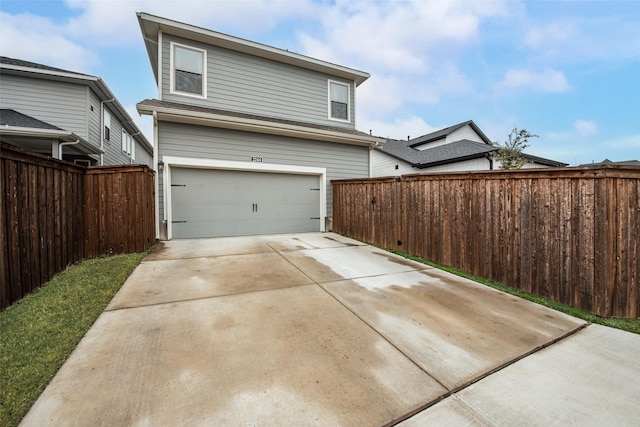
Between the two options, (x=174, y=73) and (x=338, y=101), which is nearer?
Answer: (x=174, y=73)

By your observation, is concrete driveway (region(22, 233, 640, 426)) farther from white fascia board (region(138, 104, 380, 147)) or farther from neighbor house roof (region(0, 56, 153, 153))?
neighbor house roof (region(0, 56, 153, 153))

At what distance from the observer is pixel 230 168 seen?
7688mm

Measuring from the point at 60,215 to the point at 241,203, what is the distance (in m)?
4.14

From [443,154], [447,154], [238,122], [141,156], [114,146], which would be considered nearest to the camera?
[238,122]

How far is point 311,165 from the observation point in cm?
888

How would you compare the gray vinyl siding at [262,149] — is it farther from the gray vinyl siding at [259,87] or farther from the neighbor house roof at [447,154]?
the neighbor house roof at [447,154]

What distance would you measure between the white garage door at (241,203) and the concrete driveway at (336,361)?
12.1 ft

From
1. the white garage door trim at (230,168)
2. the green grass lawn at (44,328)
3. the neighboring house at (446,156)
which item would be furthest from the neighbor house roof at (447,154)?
the green grass lawn at (44,328)

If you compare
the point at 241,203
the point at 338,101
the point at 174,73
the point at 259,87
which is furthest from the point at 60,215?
the point at 338,101

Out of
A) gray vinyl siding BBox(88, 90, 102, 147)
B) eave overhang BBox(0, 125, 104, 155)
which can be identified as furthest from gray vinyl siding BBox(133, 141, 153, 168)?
eave overhang BBox(0, 125, 104, 155)

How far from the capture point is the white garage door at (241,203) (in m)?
7.29

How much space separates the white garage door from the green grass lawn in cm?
319

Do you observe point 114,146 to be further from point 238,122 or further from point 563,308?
point 563,308

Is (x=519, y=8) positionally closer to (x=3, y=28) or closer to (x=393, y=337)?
(x=393, y=337)
